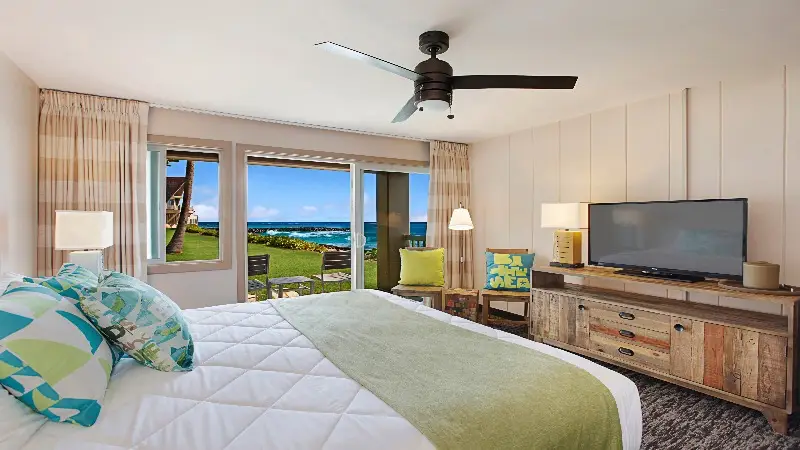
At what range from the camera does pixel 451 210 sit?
5.43m

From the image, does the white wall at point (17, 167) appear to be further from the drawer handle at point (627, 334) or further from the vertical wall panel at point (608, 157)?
the vertical wall panel at point (608, 157)

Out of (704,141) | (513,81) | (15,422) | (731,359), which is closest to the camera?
(15,422)

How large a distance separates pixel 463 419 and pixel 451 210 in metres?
4.34

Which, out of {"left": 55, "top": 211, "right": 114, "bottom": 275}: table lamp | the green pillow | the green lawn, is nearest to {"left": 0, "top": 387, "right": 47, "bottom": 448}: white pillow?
{"left": 55, "top": 211, "right": 114, "bottom": 275}: table lamp

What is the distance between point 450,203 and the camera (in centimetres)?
542

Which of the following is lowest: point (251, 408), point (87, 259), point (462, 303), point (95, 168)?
point (462, 303)

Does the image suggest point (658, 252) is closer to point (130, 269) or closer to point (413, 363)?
point (413, 363)

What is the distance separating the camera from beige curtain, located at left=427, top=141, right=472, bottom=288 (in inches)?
210

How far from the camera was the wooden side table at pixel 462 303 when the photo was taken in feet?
14.6

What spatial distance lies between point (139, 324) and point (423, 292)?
3.29 metres

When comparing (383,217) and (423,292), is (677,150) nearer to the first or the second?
(423,292)

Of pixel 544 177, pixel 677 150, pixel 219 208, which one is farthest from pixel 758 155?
pixel 219 208

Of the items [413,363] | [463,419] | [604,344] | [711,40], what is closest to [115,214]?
[413,363]

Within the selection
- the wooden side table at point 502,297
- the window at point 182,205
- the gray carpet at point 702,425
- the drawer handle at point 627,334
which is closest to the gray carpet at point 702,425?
the gray carpet at point 702,425
